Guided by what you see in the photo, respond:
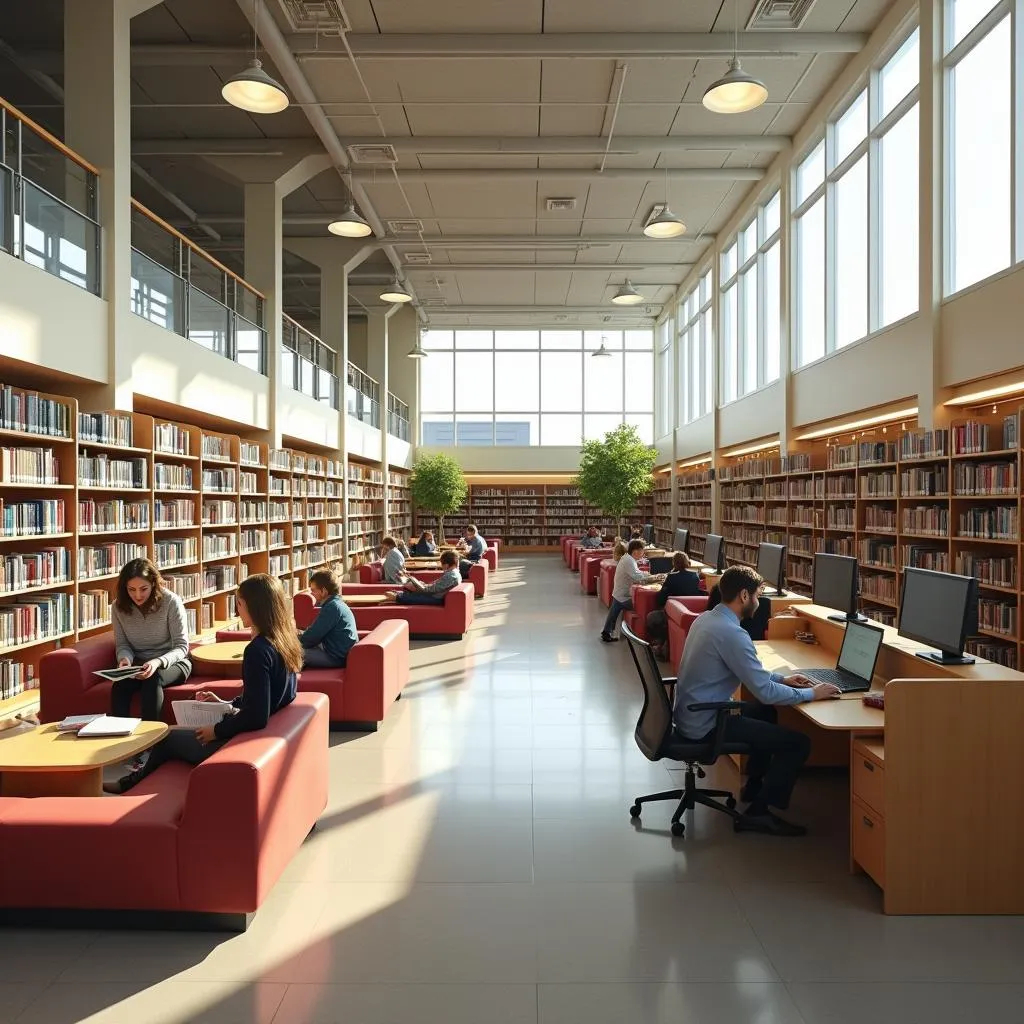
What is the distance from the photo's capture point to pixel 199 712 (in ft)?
12.0

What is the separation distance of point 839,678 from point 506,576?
12.4 metres

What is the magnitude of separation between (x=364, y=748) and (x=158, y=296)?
4638 millimetres

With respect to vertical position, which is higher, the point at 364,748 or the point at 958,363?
the point at 958,363

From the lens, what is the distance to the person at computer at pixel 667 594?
7848mm

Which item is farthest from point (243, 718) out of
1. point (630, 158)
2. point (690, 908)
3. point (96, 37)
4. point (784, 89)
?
point (630, 158)

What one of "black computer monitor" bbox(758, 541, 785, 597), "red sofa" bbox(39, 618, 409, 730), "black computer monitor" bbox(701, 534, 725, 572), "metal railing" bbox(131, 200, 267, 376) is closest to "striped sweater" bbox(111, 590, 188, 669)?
"red sofa" bbox(39, 618, 409, 730)

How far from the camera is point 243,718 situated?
3.33 metres

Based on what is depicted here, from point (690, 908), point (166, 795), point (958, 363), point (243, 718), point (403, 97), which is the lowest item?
point (690, 908)

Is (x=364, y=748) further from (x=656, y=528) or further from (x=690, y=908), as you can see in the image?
(x=656, y=528)

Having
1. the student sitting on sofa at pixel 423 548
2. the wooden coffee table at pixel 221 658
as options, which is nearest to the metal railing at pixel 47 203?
the wooden coffee table at pixel 221 658

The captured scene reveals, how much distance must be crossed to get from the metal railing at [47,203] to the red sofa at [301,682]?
2.58 metres

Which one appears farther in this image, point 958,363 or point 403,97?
point 403,97

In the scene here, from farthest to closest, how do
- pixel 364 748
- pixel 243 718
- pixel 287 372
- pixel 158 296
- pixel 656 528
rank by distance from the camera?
pixel 656 528, pixel 287 372, pixel 158 296, pixel 364 748, pixel 243 718

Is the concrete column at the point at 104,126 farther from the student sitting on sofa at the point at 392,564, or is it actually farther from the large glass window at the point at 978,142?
the large glass window at the point at 978,142
